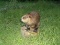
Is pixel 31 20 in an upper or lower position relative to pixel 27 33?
upper

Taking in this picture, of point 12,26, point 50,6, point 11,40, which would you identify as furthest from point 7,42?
point 50,6

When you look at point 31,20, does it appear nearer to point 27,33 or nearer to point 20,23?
point 27,33

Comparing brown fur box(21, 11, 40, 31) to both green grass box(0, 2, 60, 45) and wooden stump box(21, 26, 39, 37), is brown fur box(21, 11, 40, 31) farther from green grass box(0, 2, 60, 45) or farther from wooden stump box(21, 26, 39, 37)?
green grass box(0, 2, 60, 45)

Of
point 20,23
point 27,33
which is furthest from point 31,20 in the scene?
point 20,23

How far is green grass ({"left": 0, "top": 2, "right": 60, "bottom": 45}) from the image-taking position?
20.5 ft

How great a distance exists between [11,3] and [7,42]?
11.4ft

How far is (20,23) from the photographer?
24.4 feet

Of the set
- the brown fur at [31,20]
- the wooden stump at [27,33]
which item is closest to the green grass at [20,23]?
the wooden stump at [27,33]

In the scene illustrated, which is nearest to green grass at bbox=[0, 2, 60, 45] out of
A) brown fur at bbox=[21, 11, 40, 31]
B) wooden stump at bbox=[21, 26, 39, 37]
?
wooden stump at bbox=[21, 26, 39, 37]

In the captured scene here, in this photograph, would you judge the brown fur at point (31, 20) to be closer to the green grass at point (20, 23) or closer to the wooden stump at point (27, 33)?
the wooden stump at point (27, 33)

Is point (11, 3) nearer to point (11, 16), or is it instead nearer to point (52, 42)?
point (11, 16)

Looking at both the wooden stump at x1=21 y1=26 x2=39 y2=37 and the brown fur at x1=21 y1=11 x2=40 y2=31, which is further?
the wooden stump at x1=21 y1=26 x2=39 y2=37

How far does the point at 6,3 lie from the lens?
9.70 m

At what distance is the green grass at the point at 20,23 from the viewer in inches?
246
